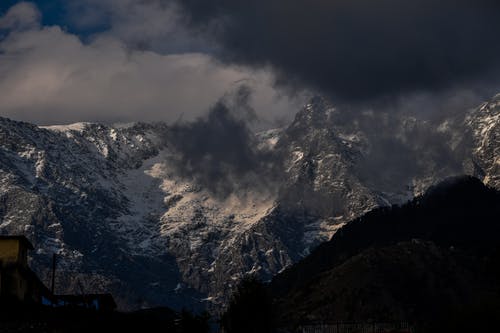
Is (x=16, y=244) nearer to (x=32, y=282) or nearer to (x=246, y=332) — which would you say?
(x=32, y=282)

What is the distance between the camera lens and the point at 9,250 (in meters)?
132

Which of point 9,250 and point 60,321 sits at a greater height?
point 9,250

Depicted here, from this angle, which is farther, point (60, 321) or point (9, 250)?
point (9, 250)

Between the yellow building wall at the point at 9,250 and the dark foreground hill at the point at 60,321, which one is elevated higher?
the yellow building wall at the point at 9,250

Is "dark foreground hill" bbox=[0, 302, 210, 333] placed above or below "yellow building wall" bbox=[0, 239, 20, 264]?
below

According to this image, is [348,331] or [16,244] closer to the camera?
[16,244]

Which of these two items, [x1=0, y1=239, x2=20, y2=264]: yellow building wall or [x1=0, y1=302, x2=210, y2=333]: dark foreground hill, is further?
[x1=0, y1=239, x2=20, y2=264]: yellow building wall

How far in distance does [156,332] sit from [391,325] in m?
67.6

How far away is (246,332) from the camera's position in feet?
559

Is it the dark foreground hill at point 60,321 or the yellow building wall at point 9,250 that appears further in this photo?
the yellow building wall at point 9,250

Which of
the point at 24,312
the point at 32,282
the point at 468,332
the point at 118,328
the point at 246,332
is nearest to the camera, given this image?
the point at 24,312

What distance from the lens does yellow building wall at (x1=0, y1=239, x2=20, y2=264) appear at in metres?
131

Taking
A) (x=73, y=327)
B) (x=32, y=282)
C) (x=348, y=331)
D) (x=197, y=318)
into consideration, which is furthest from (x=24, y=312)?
(x=348, y=331)

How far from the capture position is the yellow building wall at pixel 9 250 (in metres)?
131
